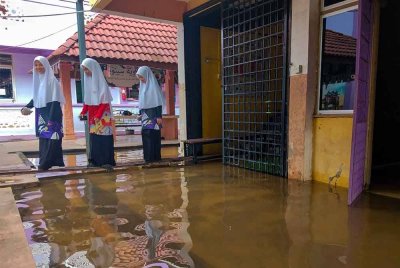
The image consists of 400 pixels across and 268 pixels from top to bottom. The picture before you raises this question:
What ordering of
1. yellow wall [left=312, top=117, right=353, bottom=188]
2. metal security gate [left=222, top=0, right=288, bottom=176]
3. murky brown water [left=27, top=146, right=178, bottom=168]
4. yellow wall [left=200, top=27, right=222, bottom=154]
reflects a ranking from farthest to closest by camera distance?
yellow wall [left=200, top=27, right=222, bottom=154], murky brown water [left=27, top=146, right=178, bottom=168], metal security gate [left=222, top=0, right=288, bottom=176], yellow wall [left=312, top=117, right=353, bottom=188]

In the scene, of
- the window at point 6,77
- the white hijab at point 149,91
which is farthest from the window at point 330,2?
the window at point 6,77

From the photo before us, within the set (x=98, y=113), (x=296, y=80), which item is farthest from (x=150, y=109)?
(x=296, y=80)

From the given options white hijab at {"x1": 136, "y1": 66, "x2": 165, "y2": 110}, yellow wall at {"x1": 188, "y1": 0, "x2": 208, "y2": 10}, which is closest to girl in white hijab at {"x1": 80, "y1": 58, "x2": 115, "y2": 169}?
white hijab at {"x1": 136, "y1": 66, "x2": 165, "y2": 110}

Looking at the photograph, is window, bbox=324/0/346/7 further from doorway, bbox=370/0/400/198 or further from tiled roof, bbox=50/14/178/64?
tiled roof, bbox=50/14/178/64

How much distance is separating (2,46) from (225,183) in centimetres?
1100

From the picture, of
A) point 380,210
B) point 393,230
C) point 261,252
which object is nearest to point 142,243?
point 261,252

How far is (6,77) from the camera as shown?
12.2 m

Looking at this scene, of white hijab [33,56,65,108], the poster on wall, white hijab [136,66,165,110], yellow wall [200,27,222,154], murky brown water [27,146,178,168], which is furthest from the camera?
the poster on wall

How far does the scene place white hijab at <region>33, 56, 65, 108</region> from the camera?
5215 millimetres

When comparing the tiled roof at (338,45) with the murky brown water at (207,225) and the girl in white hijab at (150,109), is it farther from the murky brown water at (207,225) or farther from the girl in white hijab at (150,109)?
the girl in white hijab at (150,109)

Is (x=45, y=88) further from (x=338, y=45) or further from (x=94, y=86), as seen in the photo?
(x=338, y=45)

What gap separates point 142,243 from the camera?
2525 mm

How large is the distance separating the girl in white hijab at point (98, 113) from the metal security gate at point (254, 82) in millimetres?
2170

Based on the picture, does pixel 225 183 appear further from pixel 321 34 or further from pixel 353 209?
pixel 321 34
